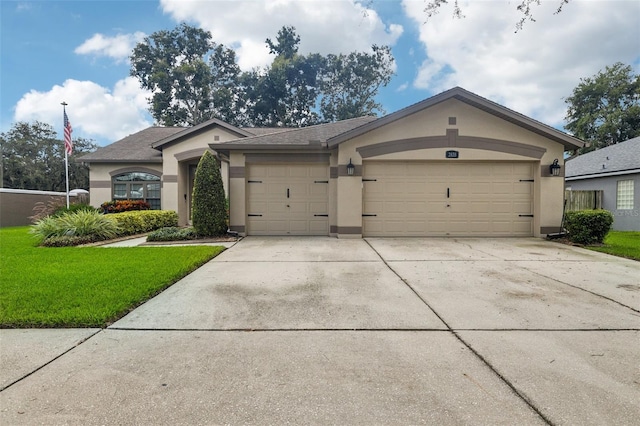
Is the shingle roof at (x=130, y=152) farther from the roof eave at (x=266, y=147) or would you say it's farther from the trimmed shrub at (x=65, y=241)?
the trimmed shrub at (x=65, y=241)

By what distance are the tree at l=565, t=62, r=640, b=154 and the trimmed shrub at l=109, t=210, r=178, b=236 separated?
3329 centimetres

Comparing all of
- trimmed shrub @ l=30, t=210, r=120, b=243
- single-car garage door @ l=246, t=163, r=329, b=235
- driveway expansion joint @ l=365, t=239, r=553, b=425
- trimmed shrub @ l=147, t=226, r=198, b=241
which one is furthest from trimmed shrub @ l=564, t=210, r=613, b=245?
trimmed shrub @ l=30, t=210, r=120, b=243

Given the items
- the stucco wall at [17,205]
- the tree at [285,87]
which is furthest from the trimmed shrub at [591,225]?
the tree at [285,87]

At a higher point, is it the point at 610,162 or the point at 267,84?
the point at 267,84

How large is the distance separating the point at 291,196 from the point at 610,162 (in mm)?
15795

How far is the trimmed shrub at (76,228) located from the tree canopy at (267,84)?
2316cm

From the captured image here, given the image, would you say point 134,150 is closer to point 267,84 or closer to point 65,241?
point 65,241

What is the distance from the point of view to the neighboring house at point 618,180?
44.8 ft

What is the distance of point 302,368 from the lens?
250 cm

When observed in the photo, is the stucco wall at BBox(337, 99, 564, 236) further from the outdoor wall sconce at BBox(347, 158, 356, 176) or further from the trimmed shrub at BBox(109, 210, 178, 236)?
the trimmed shrub at BBox(109, 210, 178, 236)

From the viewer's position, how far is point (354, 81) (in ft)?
104

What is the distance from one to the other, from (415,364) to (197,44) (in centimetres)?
3822

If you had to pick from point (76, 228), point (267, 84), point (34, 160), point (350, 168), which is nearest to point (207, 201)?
point (76, 228)

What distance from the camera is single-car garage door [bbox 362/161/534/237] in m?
10.1
